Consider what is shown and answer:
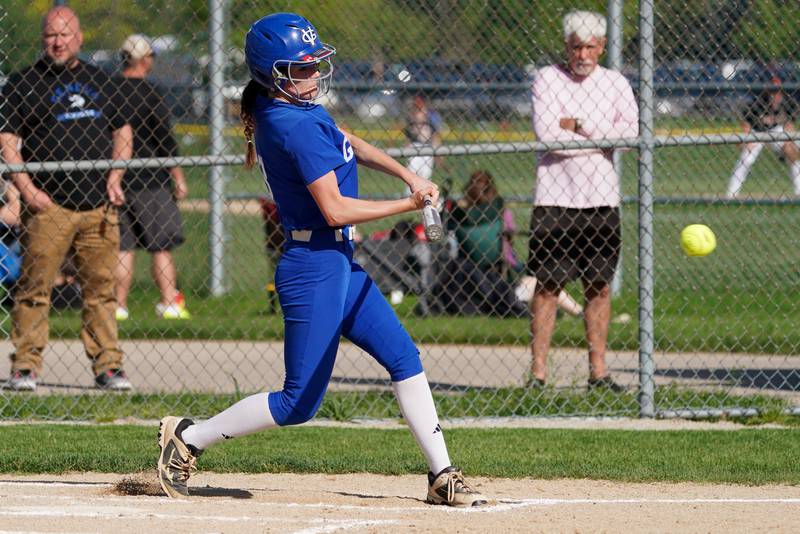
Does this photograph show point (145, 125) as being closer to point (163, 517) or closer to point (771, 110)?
point (163, 517)

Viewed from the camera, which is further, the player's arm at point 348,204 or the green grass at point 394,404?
the green grass at point 394,404

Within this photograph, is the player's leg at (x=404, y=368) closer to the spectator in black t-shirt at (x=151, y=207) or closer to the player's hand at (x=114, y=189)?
the player's hand at (x=114, y=189)

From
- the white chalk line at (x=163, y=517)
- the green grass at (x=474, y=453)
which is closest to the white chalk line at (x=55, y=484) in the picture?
the green grass at (x=474, y=453)

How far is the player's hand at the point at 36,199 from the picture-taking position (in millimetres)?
7387

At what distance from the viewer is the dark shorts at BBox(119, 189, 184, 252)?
9688mm

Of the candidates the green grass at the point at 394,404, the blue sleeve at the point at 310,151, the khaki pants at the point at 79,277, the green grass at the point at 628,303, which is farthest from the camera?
the green grass at the point at 628,303

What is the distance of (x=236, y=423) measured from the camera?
4875 millimetres

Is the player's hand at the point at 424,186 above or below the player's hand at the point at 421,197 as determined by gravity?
above

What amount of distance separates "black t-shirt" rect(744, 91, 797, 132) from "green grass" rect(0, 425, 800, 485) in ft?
Answer: 11.4

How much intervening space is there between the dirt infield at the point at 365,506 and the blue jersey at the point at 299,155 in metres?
1.13

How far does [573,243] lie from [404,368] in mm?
2696

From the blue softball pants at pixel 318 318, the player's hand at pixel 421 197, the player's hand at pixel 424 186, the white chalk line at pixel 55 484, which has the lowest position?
the white chalk line at pixel 55 484

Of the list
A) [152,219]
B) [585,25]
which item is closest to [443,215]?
[152,219]

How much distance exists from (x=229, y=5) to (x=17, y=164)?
4132 millimetres
